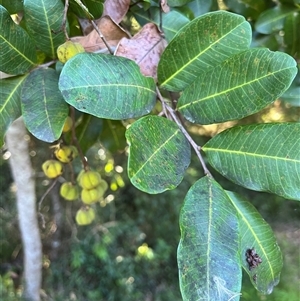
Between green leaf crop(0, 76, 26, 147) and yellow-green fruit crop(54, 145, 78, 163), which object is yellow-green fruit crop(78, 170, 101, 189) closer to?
yellow-green fruit crop(54, 145, 78, 163)

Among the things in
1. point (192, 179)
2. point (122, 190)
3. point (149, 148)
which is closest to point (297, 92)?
point (149, 148)

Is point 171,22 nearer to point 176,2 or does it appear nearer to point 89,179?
point 176,2

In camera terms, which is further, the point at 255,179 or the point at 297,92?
the point at 297,92

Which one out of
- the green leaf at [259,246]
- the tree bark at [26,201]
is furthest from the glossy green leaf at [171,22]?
the tree bark at [26,201]

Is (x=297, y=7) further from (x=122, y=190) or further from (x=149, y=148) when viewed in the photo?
(x=122, y=190)

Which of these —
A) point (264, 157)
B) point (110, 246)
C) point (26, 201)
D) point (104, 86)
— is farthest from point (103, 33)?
point (110, 246)

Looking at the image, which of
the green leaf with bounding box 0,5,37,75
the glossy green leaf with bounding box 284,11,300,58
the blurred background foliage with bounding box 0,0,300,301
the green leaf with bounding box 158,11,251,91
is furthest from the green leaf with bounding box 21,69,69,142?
the blurred background foliage with bounding box 0,0,300,301
